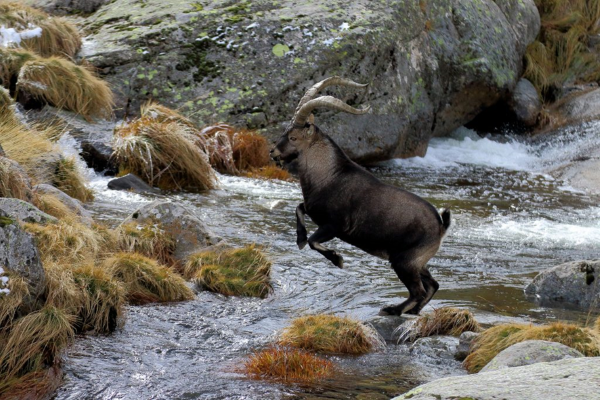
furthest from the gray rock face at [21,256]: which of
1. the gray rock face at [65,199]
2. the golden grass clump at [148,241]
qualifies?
the gray rock face at [65,199]

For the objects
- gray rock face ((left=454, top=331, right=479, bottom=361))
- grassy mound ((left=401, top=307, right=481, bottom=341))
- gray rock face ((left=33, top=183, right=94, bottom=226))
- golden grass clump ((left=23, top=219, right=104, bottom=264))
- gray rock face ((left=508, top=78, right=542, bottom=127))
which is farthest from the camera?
gray rock face ((left=508, top=78, right=542, bottom=127))

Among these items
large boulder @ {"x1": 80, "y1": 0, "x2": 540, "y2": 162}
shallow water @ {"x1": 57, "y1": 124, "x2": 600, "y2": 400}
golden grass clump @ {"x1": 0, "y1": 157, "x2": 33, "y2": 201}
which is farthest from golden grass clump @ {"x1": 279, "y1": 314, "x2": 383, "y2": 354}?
large boulder @ {"x1": 80, "y1": 0, "x2": 540, "y2": 162}

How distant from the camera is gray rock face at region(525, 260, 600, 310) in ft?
30.5

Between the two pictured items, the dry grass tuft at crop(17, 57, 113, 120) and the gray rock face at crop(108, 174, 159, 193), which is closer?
the gray rock face at crop(108, 174, 159, 193)

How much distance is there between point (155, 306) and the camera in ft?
26.6

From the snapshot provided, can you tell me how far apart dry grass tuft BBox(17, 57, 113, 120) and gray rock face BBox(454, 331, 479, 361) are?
9709 millimetres

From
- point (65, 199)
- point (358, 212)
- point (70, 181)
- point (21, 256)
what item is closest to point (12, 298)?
point (21, 256)

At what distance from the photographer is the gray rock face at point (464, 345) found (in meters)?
7.29

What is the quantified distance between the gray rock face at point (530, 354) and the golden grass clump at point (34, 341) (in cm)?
320

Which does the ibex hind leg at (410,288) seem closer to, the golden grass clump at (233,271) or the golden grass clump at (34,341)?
the golden grass clump at (233,271)

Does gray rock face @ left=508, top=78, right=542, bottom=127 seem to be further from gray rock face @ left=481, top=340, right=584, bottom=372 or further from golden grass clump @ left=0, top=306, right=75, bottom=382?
golden grass clump @ left=0, top=306, right=75, bottom=382

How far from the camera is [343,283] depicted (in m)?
9.80

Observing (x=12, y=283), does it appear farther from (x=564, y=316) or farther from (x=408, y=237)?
(x=564, y=316)

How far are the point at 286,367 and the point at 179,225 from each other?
3913mm
